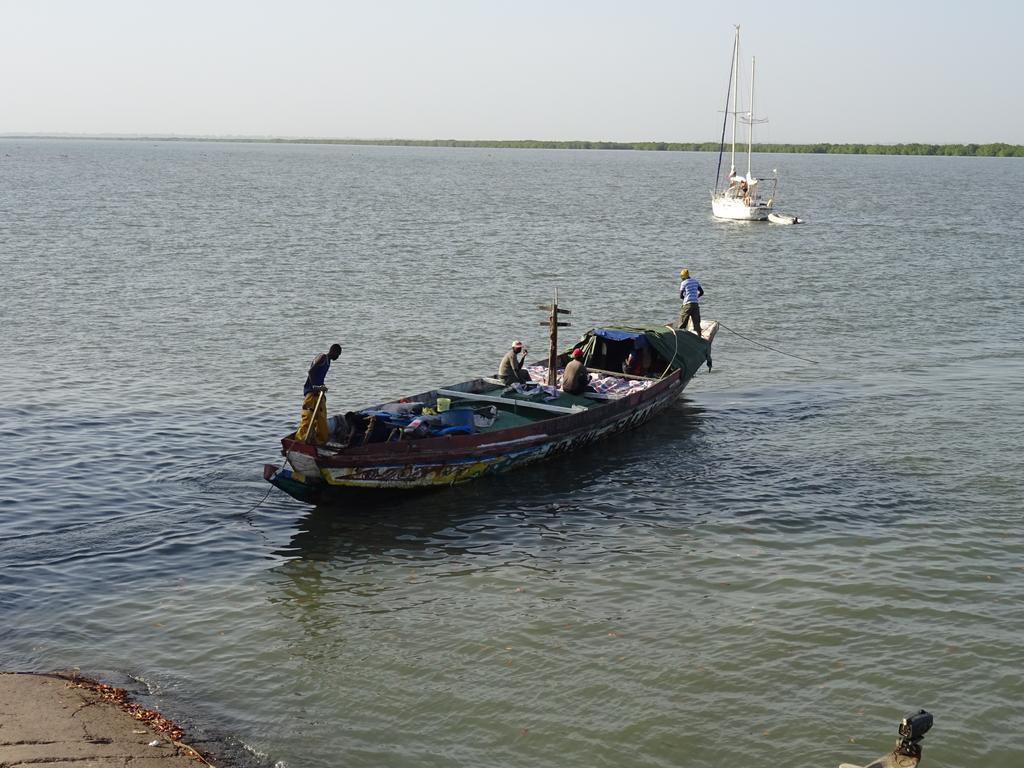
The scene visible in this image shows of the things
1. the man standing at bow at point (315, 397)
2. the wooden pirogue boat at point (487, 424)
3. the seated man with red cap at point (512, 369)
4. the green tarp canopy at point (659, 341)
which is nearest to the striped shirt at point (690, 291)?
the wooden pirogue boat at point (487, 424)

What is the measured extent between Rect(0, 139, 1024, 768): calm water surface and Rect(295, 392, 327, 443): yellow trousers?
148 cm

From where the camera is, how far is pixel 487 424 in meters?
20.5

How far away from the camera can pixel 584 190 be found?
373 ft

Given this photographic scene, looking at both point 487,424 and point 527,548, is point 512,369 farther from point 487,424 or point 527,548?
point 527,548

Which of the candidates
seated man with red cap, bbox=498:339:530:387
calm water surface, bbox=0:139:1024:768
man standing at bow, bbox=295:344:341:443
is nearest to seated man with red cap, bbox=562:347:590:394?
seated man with red cap, bbox=498:339:530:387

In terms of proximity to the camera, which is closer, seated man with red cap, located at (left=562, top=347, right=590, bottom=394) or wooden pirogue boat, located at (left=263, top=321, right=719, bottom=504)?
wooden pirogue boat, located at (left=263, top=321, right=719, bottom=504)

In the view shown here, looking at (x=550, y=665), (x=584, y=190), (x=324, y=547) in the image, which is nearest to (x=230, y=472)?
(x=324, y=547)

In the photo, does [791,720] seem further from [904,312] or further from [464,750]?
[904,312]

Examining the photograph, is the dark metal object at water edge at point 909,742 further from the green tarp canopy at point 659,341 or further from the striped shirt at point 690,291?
the striped shirt at point 690,291

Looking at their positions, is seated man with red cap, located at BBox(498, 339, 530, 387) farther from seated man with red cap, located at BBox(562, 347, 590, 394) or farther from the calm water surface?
the calm water surface

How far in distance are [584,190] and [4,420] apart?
313 feet

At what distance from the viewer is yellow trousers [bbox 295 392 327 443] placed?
17625mm

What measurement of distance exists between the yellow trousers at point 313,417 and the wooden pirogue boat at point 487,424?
0.22 metres

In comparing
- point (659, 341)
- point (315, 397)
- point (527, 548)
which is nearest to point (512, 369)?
point (659, 341)
